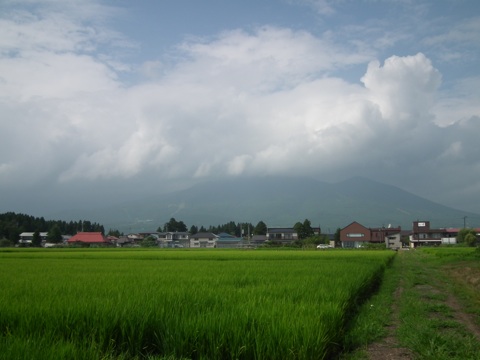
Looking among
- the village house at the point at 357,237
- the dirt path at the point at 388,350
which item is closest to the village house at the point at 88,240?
the village house at the point at 357,237

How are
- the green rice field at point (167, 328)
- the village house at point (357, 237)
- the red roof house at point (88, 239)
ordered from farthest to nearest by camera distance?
the village house at point (357, 237)
the red roof house at point (88, 239)
the green rice field at point (167, 328)

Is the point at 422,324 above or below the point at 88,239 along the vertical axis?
above

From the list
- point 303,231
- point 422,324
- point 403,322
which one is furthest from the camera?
point 303,231

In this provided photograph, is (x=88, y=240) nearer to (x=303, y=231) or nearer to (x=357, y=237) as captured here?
(x=303, y=231)

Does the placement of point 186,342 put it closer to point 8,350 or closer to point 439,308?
point 8,350

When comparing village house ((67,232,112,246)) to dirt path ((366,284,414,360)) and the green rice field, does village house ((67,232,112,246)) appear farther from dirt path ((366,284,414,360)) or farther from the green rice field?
dirt path ((366,284,414,360))

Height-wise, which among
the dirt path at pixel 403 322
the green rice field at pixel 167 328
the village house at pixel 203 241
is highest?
the green rice field at pixel 167 328

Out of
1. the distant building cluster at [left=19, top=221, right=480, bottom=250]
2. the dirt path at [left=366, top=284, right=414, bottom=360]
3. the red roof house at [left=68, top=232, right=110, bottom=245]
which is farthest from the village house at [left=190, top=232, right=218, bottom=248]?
the dirt path at [left=366, top=284, right=414, bottom=360]

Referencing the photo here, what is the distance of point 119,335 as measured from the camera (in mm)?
5711

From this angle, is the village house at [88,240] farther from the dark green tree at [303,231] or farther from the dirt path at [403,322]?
the dirt path at [403,322]

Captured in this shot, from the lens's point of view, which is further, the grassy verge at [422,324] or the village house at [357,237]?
the village house at [357,237]

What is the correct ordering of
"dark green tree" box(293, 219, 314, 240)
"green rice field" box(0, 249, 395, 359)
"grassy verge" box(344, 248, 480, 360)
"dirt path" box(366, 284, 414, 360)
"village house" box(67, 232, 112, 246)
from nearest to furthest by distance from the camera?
"green rice field" box(0, 249, 395, 359) < "dirt path" box(366, 284, 414, 360) < "grassy verge" box(344, 248, 480, 360) < "village house" box(67, 232, 112, 246) < "dark green tree" box(293, 219, 314, 240)

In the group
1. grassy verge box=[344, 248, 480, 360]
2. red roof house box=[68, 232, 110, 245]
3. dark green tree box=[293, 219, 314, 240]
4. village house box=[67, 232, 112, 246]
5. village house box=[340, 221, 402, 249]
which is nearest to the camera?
grassy verge box=[344, 248, 480, 360]

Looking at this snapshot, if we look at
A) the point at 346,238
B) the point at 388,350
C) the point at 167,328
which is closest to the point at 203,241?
the point at 346,238
